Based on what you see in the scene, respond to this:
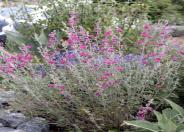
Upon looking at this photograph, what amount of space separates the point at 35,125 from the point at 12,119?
361 mm

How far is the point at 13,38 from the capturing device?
707cm

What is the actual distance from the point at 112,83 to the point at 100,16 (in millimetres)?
3132

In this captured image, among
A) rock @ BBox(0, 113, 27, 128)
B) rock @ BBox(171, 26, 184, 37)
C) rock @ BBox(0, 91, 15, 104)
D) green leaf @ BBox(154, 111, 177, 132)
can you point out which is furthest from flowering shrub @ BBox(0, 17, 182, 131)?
rock @ BBox(171, 26, 184, 37)

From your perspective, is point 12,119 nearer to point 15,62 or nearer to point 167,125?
point 15,62

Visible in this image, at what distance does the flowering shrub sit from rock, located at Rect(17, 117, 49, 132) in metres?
0.07

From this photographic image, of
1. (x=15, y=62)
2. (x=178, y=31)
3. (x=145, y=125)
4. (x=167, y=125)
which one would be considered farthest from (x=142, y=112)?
(x=178, y=31)

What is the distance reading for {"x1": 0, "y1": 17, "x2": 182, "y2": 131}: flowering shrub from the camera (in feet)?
→ 13.3

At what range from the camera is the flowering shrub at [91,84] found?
13.3ft

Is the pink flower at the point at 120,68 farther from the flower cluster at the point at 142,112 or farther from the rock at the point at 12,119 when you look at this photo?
the rock at the point at 12,119

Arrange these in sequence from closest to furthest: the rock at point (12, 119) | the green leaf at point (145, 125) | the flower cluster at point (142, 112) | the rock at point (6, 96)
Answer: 1. the green leaf at point (145, 125)
2. the flower cluster at point (142, 112)
3. the rock at point (12, 119)
4. the rock at point (6, 96)

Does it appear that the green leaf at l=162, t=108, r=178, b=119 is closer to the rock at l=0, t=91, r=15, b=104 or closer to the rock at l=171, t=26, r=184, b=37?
the rock at l=0, t=91, r=15, b=104

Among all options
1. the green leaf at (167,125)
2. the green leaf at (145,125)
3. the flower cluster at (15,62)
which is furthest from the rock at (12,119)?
the green leaf at (167,125)

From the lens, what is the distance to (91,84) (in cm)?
411

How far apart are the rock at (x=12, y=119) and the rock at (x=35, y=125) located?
102 millimetres
